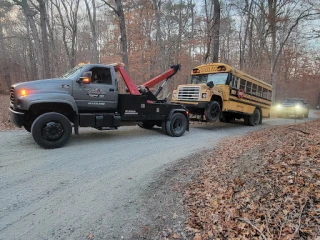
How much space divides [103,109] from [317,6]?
1640 centimetres

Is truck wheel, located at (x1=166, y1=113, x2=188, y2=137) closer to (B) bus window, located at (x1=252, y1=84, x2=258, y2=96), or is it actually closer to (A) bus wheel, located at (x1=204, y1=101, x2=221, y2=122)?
(A) bus wheel, located at (x1=204, y1=101, x2=221, y2=122)

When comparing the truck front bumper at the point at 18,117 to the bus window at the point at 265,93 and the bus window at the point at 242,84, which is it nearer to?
the bus window at the point at 242,84

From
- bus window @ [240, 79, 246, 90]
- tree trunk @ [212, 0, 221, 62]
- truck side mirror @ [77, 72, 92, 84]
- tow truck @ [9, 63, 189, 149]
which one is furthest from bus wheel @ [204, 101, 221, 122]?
tree trunk @ [212, 0, 221, 62]

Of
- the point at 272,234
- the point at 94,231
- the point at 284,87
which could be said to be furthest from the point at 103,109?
the point at 284,87

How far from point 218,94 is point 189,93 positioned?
131cm

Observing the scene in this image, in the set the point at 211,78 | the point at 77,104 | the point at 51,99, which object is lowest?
the point at 77,104

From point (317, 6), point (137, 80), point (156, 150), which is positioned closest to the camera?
point (156, 150)

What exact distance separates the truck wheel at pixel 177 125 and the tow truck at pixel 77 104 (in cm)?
11

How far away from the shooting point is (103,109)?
22.9ft

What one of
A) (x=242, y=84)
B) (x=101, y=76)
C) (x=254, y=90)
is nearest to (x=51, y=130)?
(x=101, y=76)

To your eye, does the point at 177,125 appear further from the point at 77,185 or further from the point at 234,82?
the point at 77,185

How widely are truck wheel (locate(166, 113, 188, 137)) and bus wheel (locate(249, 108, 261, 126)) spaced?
551 cm

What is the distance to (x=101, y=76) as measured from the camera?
691 cm

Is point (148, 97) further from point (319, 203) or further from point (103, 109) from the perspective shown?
point (319, 203)
